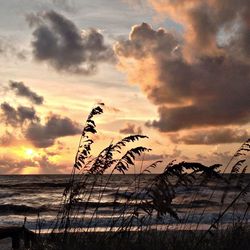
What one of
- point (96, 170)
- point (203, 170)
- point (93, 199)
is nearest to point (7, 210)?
point (93, 199)

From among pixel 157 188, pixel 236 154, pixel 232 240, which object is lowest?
pixel 232 240

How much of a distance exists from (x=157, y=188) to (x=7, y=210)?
112 ft

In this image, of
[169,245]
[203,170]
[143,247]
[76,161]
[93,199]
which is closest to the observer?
[203,170]

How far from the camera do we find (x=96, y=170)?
7668 mm

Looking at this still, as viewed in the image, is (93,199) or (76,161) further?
(93,199)

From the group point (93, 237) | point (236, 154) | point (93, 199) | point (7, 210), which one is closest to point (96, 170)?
point (93, 237)

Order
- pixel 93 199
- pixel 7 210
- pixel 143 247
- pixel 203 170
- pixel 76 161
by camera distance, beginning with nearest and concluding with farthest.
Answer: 1. pixel 203 170
2. pixel 143 247
3. pixel 76 161
4. pixel 7 210
5. pixel 93 199

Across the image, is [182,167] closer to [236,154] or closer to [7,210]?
[236,154]

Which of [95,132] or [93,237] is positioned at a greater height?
[95,132]

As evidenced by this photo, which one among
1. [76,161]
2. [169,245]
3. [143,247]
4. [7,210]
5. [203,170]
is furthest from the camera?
[7,210]

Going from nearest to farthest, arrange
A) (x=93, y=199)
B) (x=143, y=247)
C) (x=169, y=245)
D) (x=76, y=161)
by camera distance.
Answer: (x=143, y=247)
(x=169, y=245)
(x=76, y=161)
(x=93, y=199)

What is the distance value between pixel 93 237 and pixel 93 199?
4337 cm

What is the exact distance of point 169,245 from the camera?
7031 mm

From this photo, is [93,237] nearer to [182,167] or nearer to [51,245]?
[51,245]
